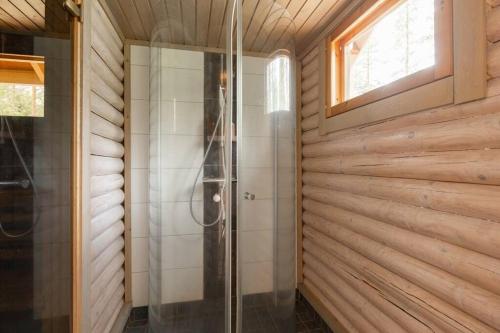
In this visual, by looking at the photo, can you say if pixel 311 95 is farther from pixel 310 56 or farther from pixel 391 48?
pixel 391 48

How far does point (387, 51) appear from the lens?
155 cm

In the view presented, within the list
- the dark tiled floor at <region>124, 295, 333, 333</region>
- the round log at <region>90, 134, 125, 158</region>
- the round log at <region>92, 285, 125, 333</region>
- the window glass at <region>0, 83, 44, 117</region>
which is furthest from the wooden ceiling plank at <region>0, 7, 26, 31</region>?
the dark tiled floor at <region>124, 295, 333, 333</region>

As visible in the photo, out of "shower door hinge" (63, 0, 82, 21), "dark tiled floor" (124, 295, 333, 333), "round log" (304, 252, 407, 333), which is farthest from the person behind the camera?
"dark tiled floor" (124, 295, 333, 333)

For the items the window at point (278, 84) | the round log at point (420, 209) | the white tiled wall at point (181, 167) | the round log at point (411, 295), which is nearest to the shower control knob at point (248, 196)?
the white tiled wall at point (181, 167)

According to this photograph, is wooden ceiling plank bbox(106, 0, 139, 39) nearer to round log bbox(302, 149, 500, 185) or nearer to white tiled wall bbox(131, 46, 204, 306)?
white tiled wall bbox(131, 46, 204, 306)

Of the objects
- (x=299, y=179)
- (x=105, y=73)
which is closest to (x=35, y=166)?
(x=105, y=73)

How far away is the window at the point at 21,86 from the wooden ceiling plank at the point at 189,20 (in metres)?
0.84

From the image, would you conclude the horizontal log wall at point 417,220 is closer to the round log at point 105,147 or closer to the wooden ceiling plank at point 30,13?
the round log at point 105,147

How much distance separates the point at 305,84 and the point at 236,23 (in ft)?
3.77

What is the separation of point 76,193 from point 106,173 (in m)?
0.46

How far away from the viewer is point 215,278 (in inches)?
62.1

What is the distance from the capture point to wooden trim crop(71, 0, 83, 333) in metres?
1.31

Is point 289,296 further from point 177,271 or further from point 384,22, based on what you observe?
point 384,22

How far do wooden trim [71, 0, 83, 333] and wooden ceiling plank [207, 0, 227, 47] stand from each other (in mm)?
759
